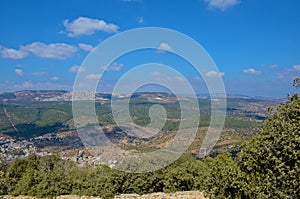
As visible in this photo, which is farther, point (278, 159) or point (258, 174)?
point (258, 174)

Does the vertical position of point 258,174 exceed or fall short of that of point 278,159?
it falls short

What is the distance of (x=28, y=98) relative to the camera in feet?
571

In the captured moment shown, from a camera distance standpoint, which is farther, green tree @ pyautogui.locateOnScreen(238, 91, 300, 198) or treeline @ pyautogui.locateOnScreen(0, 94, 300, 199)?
treeline @ pyautogui.locateOnScreen(0, 94, 300, 199)

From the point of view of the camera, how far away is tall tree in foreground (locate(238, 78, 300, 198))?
7172mm

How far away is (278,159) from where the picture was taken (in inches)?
301

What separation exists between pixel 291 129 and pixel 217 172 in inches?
120

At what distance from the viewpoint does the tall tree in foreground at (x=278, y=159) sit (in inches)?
282

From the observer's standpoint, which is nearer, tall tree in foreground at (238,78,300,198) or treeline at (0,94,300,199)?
tall tree in foreground at (238,78,300,198)

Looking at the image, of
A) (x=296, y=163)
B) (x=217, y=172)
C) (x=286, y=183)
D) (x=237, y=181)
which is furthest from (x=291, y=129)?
(x=217, y=172)

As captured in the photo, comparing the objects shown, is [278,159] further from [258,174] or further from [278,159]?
[258,174]

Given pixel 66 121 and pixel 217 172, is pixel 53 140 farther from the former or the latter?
pixel 217 172

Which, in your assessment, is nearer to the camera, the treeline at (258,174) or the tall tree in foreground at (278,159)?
the tall tree in foreground at (278,159)

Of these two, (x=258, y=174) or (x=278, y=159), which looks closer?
(x=278, y=159)

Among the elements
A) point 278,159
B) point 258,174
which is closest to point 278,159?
point 278,159
